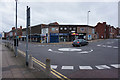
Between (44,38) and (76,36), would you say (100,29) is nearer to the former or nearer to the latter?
(76,36)

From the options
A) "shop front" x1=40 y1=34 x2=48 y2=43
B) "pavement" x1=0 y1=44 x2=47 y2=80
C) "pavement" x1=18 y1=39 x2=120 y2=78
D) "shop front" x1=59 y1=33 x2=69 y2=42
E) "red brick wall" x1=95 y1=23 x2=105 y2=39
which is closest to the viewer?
"pavement" x1=0 y1=44 x2=47 y2=80

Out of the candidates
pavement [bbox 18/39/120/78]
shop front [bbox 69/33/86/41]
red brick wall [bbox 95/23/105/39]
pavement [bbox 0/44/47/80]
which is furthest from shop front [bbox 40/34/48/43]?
red brick wall [bbox 95/23/105/39]

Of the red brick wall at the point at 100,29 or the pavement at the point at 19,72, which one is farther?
the red brick wall at the point at 100,29

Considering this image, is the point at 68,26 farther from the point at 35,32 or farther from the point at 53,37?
the point at 35,32

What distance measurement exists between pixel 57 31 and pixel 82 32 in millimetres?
10250

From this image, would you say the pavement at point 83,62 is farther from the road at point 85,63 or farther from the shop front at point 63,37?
the shop front at point 63,37

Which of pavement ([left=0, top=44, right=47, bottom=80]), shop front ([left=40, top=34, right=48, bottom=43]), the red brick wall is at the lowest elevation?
pavement ([left=0, top=44, right=47, bottom=80])

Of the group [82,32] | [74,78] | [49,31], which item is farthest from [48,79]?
[82,32]

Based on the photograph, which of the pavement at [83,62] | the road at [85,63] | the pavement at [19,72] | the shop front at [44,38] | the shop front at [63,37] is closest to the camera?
the pavement at [19,72]

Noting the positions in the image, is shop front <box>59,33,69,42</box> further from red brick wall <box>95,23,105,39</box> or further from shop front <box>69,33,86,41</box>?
red brick wall <box>95,23,105,39</box>

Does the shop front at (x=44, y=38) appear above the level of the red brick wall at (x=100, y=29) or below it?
below

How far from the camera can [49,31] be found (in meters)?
37.8

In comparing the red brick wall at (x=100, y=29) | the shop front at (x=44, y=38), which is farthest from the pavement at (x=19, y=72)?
the red brick wall at (x=100, y=29)

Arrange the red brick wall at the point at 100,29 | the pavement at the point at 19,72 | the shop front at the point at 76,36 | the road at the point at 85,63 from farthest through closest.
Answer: the red brick wall at the point at 100,29 → the shop front at the point at 76,36 → the road at the point at 85,63 → the pavement at the point at 19,72
